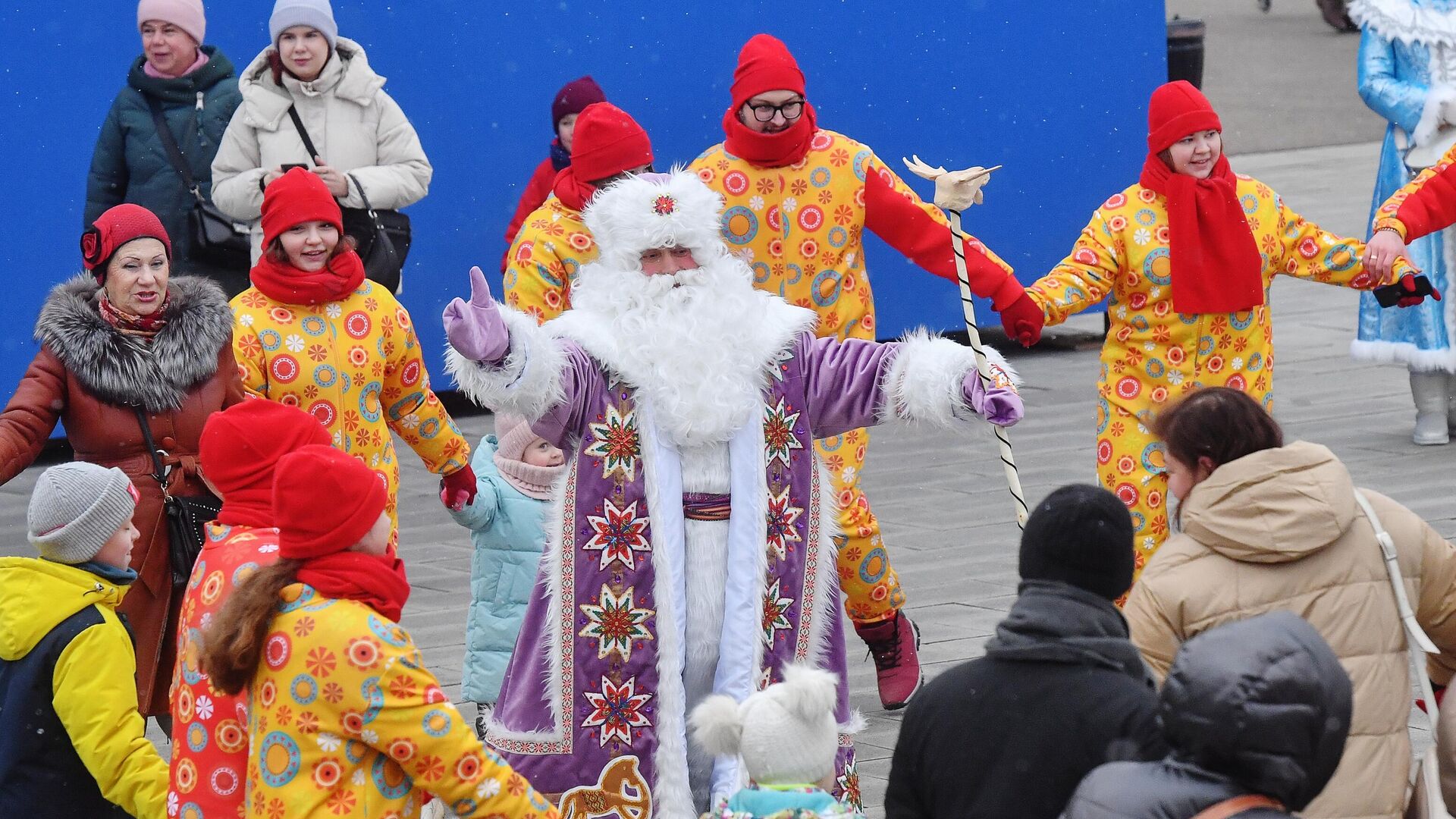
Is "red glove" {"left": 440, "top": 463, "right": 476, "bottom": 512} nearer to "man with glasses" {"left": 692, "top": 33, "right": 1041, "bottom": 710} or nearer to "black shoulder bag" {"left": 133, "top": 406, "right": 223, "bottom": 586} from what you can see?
"black shoulder bag" {"left": 133, "top": 406, "right": 223, "bottom": 586}

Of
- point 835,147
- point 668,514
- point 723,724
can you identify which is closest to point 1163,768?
point 723,724

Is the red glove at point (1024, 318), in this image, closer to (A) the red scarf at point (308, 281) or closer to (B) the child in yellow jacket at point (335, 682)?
(A) the red scarf at point (308, 281)

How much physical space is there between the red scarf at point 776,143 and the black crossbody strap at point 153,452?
6.81 ft

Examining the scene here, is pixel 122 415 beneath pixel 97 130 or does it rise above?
beneath

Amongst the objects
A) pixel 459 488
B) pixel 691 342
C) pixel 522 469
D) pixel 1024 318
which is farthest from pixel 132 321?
pixel 1024 318

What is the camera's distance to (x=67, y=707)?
3916 millimetres

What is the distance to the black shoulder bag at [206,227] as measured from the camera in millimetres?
7852

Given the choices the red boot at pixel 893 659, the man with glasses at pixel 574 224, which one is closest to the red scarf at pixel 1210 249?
the red boot at pixel 893 659

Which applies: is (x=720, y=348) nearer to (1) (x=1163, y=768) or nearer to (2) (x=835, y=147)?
(2) (x=835, y=147)

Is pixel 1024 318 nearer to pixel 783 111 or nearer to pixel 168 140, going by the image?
pixel 783 111

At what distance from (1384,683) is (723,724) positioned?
53.6 inches

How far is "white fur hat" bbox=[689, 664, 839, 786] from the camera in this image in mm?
3223

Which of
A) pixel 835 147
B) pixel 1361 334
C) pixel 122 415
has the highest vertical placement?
pixel 835 147

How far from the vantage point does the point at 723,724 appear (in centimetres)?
331
